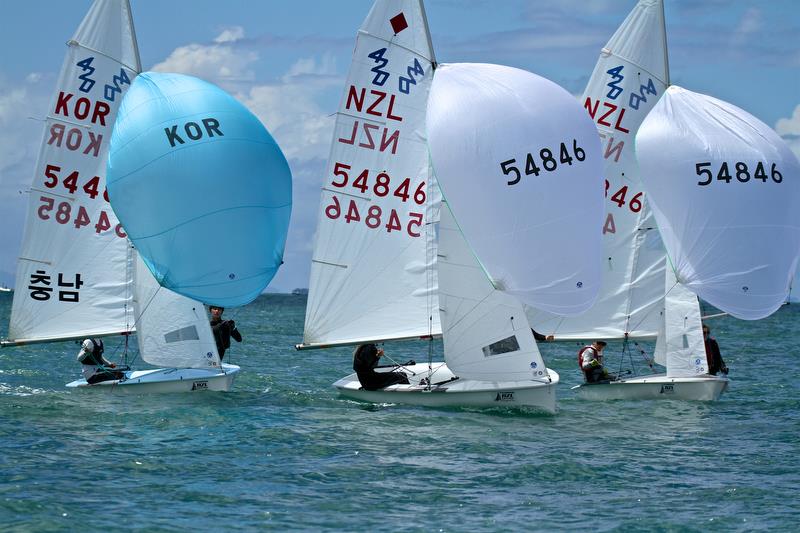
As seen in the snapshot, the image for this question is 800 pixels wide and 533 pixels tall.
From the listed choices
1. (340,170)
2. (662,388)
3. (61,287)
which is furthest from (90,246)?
(662,388)

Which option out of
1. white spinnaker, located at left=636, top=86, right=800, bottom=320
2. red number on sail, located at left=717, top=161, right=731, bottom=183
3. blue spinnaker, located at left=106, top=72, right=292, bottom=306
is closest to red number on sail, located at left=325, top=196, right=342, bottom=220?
blue spinnaker, located at left=106, top=72, right=292, bottom=306

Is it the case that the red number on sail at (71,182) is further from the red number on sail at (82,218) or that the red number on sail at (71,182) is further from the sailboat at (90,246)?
the red number on sail at (82,218)

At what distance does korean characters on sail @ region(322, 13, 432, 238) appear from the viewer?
19.9m

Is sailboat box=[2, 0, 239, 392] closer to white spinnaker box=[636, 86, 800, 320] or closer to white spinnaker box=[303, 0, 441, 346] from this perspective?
white spinnaker box=[303, 0, 441, 346]

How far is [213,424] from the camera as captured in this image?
1828cm

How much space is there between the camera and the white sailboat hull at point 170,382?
66.3ft

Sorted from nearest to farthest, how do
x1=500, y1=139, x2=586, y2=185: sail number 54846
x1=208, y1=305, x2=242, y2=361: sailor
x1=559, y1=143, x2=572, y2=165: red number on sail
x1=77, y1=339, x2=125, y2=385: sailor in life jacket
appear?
x1=500, y1=139, x2=586, y2=185: sail number 54846 → x1=559, y1=143, x2=572, y2=165: red number on sail → x1=77, y1=339, x2=125, y2=385: sailor in life jacket → x1=208, y1=305, x2=242, y2=361: sailor

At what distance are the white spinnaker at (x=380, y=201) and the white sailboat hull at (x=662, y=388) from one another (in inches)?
119

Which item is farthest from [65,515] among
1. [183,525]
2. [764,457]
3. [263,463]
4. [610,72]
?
[610,72]

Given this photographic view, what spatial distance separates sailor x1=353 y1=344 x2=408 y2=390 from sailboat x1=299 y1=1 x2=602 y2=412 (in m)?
0.13

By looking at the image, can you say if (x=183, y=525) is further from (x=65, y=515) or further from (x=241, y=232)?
(x=241, y=232)

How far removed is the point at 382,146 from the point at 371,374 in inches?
131

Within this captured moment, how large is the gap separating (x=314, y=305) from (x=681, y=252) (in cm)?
564

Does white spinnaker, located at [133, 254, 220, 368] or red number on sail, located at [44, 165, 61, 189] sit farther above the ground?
red number on sail, located at [44, 165, 61, 189]
